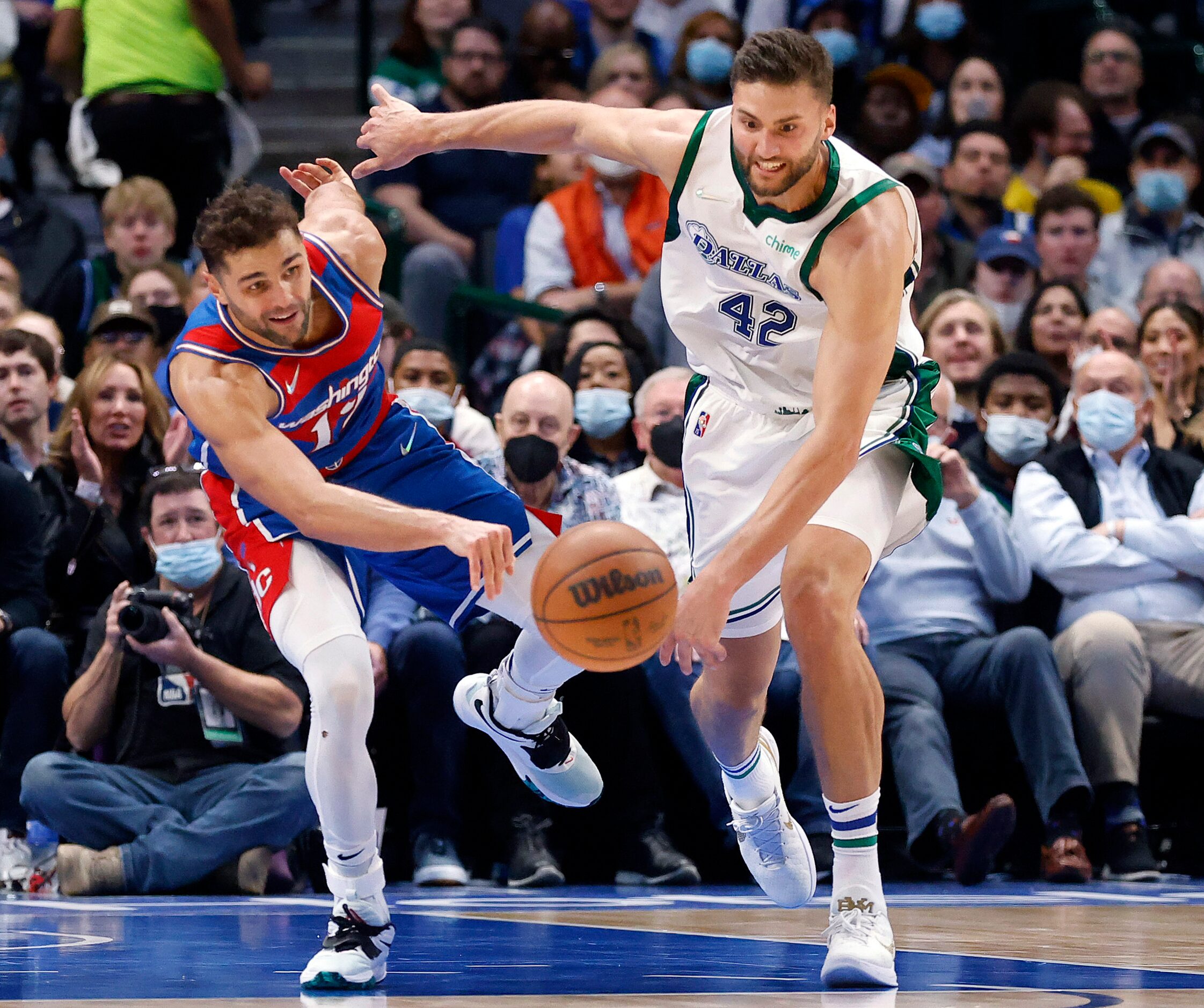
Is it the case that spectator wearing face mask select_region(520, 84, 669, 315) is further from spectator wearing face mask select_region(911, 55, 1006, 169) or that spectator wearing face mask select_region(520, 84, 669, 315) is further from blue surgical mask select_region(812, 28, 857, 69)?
blue surgical mask select_region(812, 28, 857, 69)

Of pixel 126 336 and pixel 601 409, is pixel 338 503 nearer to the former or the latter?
pixel 601 409

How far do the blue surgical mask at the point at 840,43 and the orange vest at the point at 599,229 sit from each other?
240cm

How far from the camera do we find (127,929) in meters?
4.90

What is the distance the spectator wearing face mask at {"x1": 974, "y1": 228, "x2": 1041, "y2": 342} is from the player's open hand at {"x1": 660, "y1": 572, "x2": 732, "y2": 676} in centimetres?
569

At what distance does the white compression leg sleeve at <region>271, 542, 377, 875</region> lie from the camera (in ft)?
12.9

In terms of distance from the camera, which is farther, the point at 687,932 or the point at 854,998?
the point at 687,932

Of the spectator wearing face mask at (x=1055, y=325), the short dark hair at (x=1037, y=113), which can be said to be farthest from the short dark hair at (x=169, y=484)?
the short dark hair at (x=1037, y=113)

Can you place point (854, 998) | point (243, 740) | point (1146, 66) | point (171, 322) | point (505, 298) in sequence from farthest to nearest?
point (1146, 66) → point (505, 298) → point (171, 322) → point (243, 740) → point (854, 998)

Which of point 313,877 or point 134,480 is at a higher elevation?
point 134,480

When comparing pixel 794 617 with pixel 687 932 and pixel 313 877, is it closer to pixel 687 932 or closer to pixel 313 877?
pixel 687 932

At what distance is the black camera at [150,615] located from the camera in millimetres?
6105

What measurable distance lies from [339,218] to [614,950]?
77.8 inches

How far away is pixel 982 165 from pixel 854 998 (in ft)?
23.9

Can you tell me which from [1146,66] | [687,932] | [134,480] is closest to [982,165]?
[1146,66]
